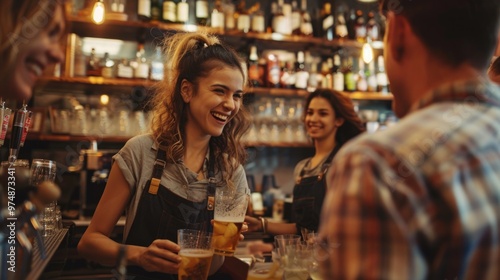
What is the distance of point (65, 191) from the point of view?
11.5ft

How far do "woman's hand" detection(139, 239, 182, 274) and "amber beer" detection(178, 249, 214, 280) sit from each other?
2.5 inches

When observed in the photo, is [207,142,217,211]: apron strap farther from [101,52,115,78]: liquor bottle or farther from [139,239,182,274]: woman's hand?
[101,52,115,78]: liquor bottle

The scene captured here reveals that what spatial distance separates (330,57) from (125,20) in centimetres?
215

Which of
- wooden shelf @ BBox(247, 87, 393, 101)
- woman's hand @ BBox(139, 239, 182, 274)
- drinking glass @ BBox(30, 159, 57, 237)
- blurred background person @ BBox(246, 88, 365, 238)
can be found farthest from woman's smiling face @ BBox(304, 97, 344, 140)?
woman's hand @ BBox(139, 239, 182, 274)

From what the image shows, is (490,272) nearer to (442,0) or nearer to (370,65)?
(442,0)

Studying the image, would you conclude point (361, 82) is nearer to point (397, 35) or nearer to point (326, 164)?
point (326, 164)

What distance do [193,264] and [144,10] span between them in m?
3.19

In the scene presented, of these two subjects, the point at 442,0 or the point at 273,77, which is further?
the point at 273,77

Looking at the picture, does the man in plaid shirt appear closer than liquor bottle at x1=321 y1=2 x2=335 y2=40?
Yes

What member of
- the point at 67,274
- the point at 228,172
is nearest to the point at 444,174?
the point at 228,172

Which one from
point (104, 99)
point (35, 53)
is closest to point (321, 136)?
point (104, 99)

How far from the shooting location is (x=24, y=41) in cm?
78

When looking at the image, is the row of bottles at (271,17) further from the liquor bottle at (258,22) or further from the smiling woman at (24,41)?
the smiling woman at (24,41)

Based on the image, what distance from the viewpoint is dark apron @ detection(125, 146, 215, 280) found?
68.9 inches
